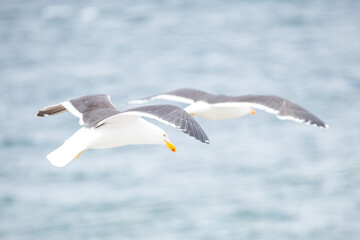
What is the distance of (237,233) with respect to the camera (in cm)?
2052

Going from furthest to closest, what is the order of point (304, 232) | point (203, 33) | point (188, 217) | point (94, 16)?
point (94, 16) < point (203, 33) < point (188, 217) < point (304, 232)

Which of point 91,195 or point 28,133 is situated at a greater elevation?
point 28,133

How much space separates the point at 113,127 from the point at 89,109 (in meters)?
0.56

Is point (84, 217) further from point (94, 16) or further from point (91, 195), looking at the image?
point (94, 16)

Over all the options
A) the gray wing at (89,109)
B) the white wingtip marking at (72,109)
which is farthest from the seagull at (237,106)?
the white wingtip marking at (72,109)

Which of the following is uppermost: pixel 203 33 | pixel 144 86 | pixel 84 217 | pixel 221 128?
pixel 203 33

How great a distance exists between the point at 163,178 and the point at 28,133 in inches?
235

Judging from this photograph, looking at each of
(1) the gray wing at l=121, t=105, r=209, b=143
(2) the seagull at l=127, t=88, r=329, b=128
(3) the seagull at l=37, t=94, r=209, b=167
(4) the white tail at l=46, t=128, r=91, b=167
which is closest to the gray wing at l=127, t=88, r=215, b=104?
(2) the seagull at l=127, t=88, r=329, b=128

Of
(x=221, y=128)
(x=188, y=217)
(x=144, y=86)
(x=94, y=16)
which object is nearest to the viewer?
(x=188, y=217)

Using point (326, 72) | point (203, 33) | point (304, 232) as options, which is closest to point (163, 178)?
point (304, 232)

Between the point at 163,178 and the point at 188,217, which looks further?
the point at 163,178

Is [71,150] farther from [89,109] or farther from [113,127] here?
[89,109]

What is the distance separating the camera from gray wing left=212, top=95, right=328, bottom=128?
30.4ft

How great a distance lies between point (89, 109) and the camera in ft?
28.0
